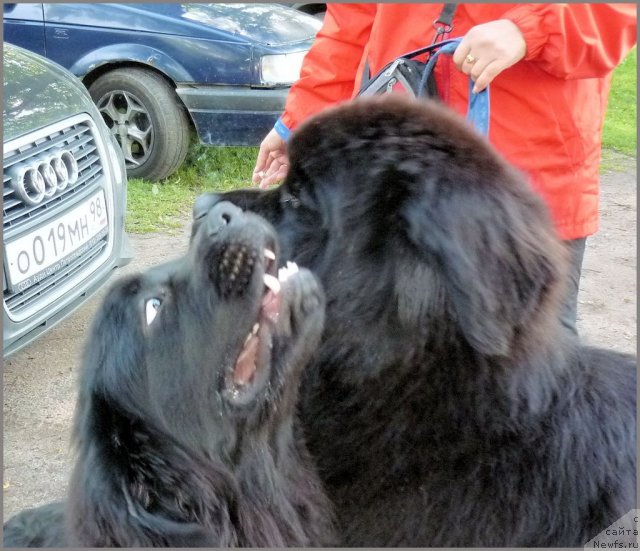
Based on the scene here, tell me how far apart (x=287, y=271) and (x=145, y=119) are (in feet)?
17.1

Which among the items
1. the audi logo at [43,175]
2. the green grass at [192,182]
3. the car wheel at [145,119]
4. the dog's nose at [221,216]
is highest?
the dog's nose at [221,216]

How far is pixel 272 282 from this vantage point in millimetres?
1876

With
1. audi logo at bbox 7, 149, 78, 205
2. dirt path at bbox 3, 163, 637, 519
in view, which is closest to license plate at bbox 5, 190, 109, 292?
audi logo at bbox 7, 149, 78, 205

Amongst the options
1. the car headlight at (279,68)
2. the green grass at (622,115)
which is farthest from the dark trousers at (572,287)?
the green grass at (622,115)

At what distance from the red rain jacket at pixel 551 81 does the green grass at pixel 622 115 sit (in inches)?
248

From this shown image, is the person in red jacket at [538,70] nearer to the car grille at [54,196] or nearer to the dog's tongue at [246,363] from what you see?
the dog's tongue at [246,363]

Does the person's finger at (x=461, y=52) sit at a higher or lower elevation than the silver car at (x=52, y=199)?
higher

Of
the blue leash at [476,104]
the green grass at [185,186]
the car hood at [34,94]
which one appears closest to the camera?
the blue leash at [476,104]

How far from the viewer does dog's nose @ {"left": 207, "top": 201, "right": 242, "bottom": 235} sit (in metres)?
1.86

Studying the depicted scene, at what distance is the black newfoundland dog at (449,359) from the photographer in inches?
65.5

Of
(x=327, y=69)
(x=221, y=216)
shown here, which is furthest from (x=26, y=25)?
(x=221, y=216)

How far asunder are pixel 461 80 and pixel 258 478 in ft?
4.39

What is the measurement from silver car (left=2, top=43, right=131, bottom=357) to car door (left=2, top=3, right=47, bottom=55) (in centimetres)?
236

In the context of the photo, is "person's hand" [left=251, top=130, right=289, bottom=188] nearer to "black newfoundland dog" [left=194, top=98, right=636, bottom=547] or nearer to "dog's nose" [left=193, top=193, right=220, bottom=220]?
"dog's nose" [left=193, top=193, right=220, bottom=220]
